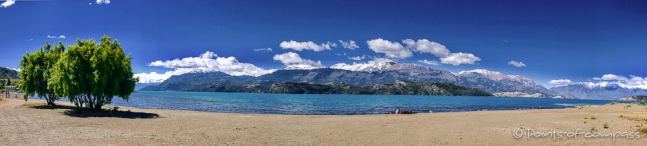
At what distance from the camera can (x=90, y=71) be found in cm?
3406

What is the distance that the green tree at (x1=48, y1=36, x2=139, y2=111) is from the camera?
32.8m

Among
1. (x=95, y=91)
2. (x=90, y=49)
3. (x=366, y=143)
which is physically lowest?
(x=366, y=143)

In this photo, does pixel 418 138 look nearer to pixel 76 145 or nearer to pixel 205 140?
pixel 205 140

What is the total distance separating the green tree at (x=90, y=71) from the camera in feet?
108

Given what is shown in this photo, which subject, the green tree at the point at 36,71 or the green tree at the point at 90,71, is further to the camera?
the green tree at the point at 36,71

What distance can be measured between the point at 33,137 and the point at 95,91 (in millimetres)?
18687

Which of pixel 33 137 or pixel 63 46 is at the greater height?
pixel 63 46

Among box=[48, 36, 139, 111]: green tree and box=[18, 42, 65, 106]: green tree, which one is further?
box=[18, 42, 65, 106]: green tree

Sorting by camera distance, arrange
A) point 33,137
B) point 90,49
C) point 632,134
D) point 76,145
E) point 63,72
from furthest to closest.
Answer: point 90,49 → point 63,72 → point 632,134 → point 33,137 → point 76,145

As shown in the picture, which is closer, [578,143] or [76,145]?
[76,145]

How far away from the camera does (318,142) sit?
18.5m

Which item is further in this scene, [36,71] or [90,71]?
[36,71]

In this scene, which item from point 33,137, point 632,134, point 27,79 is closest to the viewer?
point 33,137

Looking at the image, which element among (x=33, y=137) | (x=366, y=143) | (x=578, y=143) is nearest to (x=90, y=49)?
(x=33, y=137)
